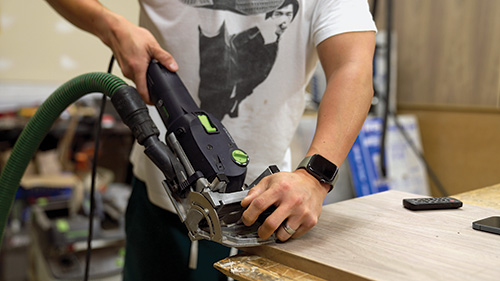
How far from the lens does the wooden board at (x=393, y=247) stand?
54 cm

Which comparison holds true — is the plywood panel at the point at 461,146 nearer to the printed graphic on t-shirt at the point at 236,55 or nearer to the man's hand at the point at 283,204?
the printed graphic on t-shirt at the point at 236,55

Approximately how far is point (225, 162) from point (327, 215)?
228 mm

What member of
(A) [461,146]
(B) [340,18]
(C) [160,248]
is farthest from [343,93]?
(A) [461,146]

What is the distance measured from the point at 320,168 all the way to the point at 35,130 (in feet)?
2.29

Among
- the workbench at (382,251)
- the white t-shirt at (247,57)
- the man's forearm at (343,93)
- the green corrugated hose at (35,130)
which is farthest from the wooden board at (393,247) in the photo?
the green corrugated hose at (35,130)

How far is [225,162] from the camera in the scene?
0.69 meters

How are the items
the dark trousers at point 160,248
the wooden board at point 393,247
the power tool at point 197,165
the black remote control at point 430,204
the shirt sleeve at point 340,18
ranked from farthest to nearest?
the dark trousers at point 160,248
the shirt sleeve at point 340,18
the black remote control at point 430,204
the power tool at point 197,165
the wooden board at point 393,247

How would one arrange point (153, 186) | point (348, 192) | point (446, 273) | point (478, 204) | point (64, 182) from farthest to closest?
point (348, 192), point (64, 182), point (153, 186), point (478, 204), point (446, 273)

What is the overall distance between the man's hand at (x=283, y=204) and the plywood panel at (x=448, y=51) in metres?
2.35

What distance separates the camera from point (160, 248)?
1100mm

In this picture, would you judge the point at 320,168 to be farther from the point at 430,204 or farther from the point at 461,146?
the point at 461,146

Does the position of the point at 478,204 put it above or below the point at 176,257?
above

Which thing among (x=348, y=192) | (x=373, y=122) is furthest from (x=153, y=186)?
(x=373, y=122)

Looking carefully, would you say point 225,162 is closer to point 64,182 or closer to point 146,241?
point 146,241
